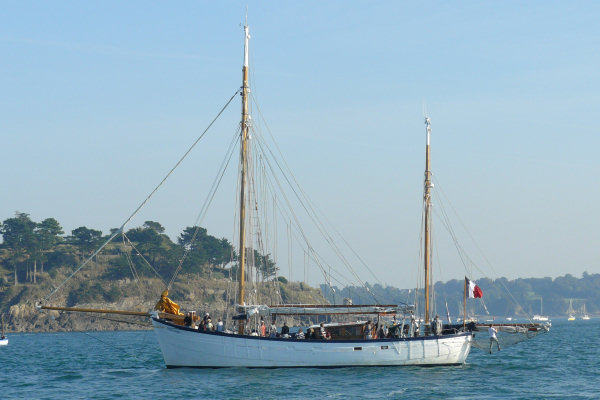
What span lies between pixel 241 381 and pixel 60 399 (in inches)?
370

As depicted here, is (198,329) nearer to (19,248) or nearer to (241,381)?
(241,381)

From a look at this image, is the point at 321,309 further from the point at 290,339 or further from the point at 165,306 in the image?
the point at 165,306

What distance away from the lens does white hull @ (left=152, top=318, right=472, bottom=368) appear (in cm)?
4672

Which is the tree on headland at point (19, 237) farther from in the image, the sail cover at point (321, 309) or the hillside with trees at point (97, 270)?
the sail cover at point (321, 309)

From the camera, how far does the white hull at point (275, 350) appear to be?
4672cm

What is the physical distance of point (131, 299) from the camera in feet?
585

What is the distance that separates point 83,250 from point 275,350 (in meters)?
146

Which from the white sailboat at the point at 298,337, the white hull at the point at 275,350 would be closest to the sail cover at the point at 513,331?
the white sailboat at the point at 298,337

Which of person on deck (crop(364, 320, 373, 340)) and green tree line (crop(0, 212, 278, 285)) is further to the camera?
green tree line (crop(0, 212, 278, 285))

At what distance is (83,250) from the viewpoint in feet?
607

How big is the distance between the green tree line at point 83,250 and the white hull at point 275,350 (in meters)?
127

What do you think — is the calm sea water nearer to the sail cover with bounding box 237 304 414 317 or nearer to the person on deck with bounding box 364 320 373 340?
the person on deck with bounding box 364 320 373 340

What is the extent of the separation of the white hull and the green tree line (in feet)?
416

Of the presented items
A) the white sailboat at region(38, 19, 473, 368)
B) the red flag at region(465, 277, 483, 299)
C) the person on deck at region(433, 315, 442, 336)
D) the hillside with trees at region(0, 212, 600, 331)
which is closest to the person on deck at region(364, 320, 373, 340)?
the white sailboat at region(38, 19, 473, 368)
